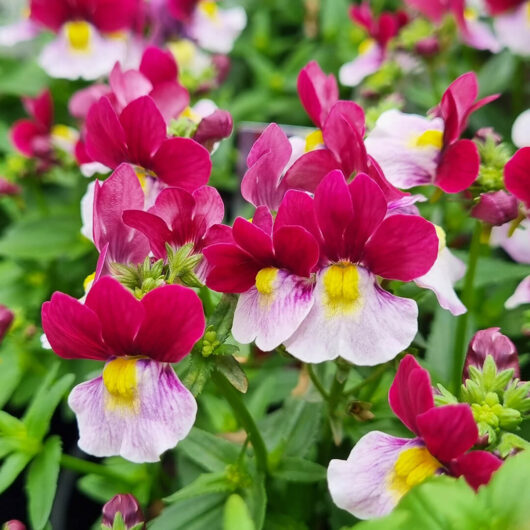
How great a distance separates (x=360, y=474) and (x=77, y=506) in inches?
25.6

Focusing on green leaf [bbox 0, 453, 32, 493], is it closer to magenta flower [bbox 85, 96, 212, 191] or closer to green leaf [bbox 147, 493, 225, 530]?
green leaf [bbox 147, 493, 225, 530]

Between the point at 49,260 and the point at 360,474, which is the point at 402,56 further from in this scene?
the point at 360,474

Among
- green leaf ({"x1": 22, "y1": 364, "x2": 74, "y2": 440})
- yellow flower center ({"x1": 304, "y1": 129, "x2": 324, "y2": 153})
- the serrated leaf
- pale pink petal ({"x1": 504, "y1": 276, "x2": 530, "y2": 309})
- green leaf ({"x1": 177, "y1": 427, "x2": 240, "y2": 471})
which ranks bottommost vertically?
green leaf ({"x1": 177, "y1": 427, "x2": 240, "y2": 471})

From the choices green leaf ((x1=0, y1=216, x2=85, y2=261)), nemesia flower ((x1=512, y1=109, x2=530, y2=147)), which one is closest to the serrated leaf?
nemesia flower ((x1=512, y1=109, x2=530, y2=147))

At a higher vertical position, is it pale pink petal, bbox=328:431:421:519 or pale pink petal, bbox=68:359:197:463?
pale pink petal, bbox=68:359:197:463

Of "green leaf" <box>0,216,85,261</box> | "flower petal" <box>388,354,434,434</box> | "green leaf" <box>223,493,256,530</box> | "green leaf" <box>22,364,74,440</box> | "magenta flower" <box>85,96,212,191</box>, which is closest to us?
"green leaf" <box>223,493,256,530</box>

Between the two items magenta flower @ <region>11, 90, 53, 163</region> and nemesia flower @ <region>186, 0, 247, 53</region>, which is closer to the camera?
magenta flower @ <region>11, 90, 53, 163</region>

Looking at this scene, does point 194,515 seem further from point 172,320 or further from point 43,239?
point 43,239

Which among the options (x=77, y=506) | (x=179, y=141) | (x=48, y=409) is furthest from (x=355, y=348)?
(x=77, y=506)

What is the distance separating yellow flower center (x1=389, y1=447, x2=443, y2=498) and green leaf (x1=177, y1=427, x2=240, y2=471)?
9.6 inches

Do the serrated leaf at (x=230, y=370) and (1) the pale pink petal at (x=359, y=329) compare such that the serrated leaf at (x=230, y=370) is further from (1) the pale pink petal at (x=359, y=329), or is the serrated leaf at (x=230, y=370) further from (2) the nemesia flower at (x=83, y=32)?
(2) the nemesia flower at (x=83, y=32)

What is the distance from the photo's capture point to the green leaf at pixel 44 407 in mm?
660

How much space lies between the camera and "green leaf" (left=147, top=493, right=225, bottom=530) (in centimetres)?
65

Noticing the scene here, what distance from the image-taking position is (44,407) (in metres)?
0.67
